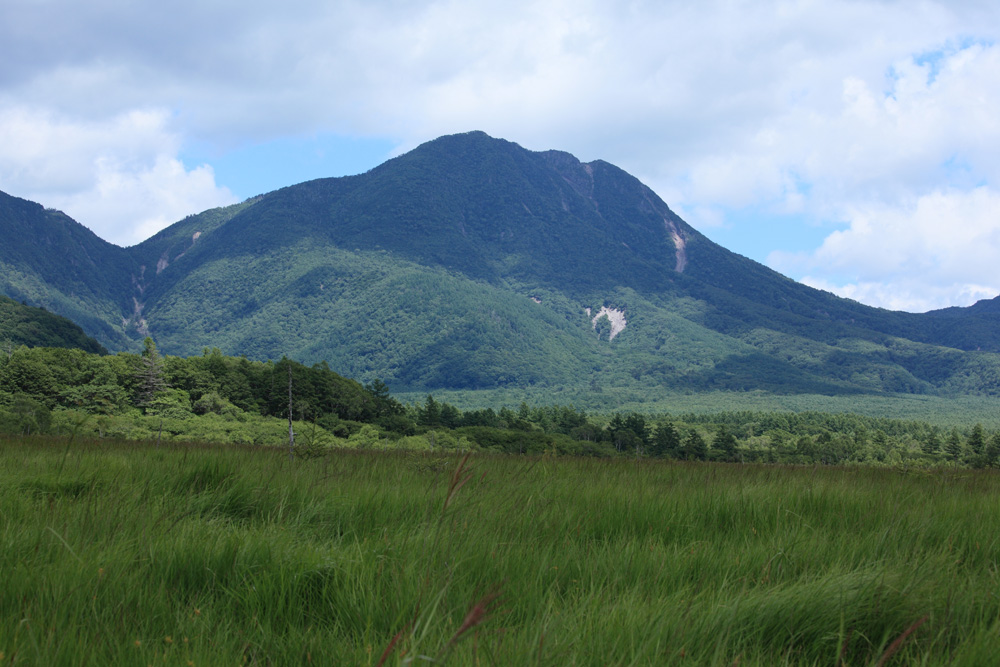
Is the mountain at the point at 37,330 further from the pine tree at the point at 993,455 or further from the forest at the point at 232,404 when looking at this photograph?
the pine tree at the point at 993,455

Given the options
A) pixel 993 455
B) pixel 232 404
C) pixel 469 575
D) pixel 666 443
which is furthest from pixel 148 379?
pixel 993 455

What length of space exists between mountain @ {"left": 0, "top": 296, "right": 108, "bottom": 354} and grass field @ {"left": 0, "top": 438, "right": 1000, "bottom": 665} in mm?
94178

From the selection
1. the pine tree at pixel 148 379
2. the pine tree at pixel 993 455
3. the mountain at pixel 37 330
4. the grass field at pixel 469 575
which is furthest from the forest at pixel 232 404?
the mountain at pixel 37 330

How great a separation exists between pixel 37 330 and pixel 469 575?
11189 cm

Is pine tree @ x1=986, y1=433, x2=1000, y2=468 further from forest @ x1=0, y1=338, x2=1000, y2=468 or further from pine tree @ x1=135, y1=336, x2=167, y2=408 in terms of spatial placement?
pine tree @ x1=135, y1=336, x2=167, y2=408

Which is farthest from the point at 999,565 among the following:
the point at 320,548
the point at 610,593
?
the point at 320,548

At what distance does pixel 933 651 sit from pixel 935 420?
199635 millimetres

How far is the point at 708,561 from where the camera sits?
10.6 feet

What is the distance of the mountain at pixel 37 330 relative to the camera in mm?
87450

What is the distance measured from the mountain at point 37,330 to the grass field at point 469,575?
309ft

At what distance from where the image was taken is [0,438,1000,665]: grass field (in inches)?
83.6

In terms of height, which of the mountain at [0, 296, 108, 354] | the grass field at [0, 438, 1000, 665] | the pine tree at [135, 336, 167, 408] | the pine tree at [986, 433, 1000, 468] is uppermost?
the mountain at [0, 296, 108, 354]

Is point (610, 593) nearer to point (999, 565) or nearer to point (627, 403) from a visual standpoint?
point (999, 565)

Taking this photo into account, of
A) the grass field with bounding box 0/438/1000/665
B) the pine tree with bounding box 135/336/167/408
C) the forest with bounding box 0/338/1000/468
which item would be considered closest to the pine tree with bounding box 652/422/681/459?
the forest with bounding box 0/338/1000/468
